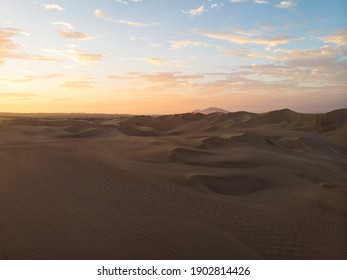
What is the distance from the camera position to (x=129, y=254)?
4.50 metres

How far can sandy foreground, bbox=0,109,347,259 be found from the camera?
477cm

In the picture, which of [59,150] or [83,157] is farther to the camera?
[59,150]

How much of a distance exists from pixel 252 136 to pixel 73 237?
14.2m

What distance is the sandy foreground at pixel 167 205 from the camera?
4.77 meters

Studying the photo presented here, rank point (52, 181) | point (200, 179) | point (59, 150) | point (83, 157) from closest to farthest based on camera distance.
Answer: point (52, 181), point (200, 179), point (83, 157), point (59, 150)

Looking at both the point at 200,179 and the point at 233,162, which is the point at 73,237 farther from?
the point at 233,162

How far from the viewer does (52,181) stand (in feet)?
25.8

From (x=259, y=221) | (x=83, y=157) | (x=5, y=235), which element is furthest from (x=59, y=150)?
(x=259, y=221)

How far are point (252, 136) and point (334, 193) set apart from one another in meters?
9.66

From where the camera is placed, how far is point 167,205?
653 cm
